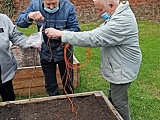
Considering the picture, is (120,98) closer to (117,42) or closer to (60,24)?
(117,42)

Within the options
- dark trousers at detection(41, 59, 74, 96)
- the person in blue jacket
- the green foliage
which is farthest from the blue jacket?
the green foliage

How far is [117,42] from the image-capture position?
279 cm

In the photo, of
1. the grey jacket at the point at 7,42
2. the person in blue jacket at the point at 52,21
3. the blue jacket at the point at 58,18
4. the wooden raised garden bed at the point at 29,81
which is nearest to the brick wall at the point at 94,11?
the wooden raised garden bed at the point at 29,81

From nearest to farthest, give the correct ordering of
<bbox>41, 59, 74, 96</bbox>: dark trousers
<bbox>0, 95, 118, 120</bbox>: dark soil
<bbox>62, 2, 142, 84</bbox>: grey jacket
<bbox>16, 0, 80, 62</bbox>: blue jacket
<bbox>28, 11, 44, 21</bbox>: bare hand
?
<bbox>62, 2, 142, 84</bbox>: grey jacket
<bbox>28, 11, 44, 21</bbox>: bare hand
<bbox>0, 95, 118, 120</bbox>: dark soil
<bbox>16, 0, 80, 62</bbox>: blue jacket
<bbox>41, 59, 74, 96</bbox>: dark trousers

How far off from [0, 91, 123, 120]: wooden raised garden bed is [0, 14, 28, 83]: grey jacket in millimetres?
347

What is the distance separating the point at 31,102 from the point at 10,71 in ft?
1.48

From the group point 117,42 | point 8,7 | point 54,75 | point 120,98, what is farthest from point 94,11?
point 117,42

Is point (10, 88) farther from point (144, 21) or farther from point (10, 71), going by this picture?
point (144, 21)

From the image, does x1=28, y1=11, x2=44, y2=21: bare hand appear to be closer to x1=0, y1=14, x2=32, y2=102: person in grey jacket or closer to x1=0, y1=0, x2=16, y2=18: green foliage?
x1=0, y1=14, x2=32, y2=102: person in grey jacket

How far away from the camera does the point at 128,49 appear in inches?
115

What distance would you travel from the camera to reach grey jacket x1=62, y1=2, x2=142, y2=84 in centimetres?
273

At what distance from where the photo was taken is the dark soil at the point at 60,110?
3256 mm

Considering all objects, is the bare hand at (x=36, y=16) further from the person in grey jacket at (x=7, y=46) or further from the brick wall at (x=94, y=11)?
the brick wall at (x=94, y=11)

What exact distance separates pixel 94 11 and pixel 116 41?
23.9ft
